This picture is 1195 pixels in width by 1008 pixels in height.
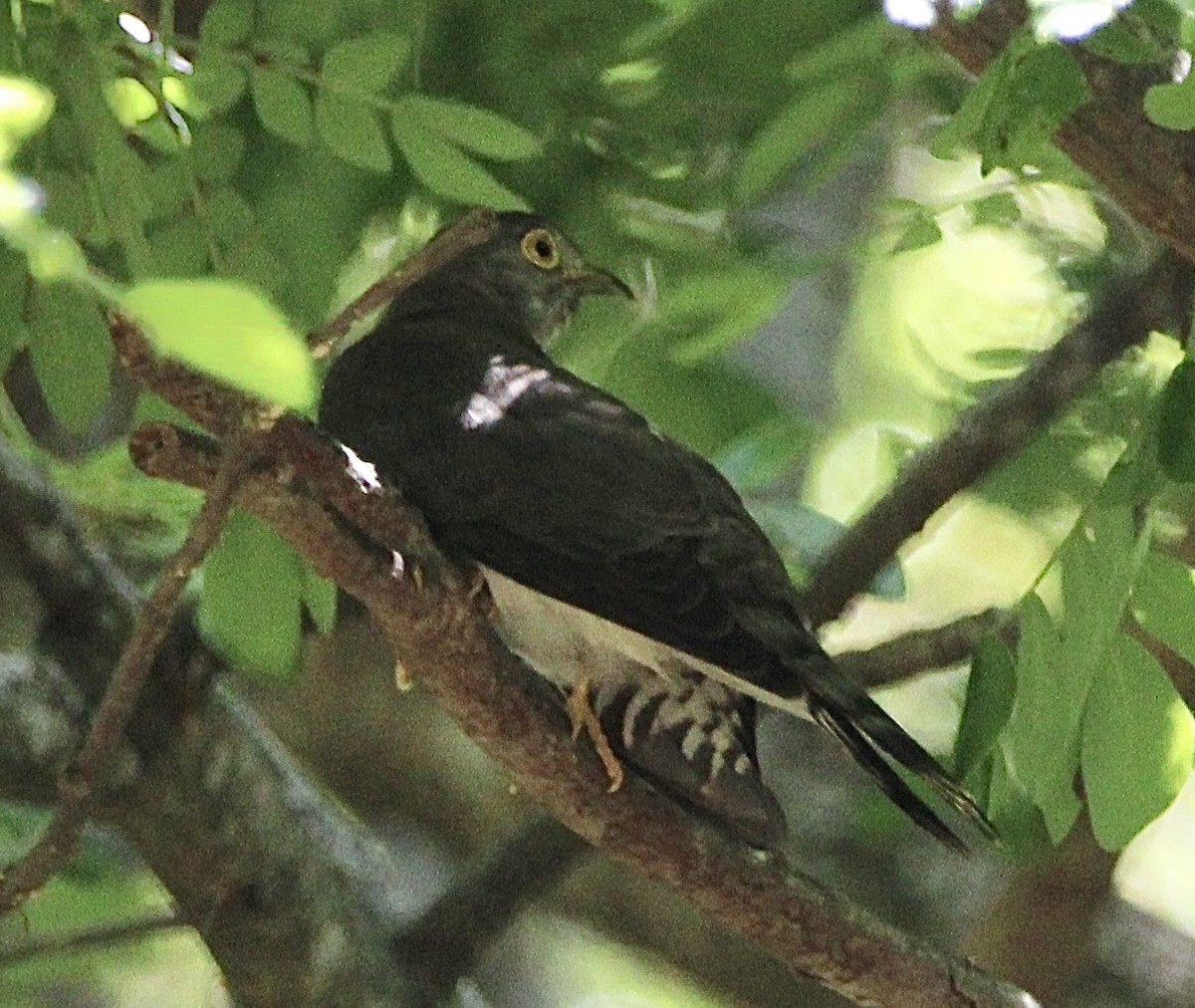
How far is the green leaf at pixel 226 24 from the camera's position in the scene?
1.80 metres

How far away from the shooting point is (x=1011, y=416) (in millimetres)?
2369

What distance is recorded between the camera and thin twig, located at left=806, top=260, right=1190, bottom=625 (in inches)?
92.4

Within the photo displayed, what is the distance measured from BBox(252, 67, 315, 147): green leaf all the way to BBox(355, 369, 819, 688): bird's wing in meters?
0.36

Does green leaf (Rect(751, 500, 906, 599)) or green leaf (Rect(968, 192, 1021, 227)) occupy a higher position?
green leaf (Rect(968, 192, 1021, 227))

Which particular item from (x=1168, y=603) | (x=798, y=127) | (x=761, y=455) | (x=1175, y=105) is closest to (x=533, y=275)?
(x=761, y=455)

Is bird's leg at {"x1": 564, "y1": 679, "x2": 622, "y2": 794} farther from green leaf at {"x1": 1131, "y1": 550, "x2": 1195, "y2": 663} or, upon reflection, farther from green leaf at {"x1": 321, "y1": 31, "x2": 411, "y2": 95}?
green leaf at {"x1": 321, "y1": 31, "x2": 411, "y2": 95}

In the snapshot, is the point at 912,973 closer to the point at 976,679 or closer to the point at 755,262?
the point at 976,679

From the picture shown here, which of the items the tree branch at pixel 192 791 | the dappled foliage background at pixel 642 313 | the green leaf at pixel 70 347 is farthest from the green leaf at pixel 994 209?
the tree branch at pixel 192 791

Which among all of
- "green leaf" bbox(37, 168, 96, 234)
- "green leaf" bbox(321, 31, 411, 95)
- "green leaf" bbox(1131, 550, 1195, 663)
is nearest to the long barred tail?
"green leaf" bbox(1131, 550, 1195, 663)

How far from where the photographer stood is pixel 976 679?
1.66m

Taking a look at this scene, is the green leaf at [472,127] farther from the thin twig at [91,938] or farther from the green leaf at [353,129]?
the thin twig at [91,938]

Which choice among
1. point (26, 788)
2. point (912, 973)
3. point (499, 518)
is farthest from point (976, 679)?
point (26, 788)

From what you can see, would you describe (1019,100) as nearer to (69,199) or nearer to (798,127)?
(798,127)

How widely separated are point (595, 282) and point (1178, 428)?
3.58 feet
